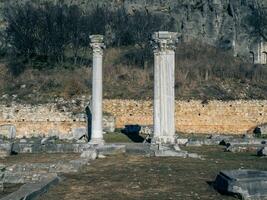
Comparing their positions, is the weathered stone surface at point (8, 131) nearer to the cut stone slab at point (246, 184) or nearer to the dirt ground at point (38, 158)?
the dirt ground at point (38, 158)

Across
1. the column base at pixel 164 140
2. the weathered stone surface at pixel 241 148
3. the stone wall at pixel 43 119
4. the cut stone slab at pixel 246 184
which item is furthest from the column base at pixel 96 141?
the cut stone slab at pixel 246 184

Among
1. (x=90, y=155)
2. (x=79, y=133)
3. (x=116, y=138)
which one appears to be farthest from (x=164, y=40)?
(x=79, y=133)

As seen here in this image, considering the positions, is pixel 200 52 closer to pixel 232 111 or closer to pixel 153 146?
pixel 232 111

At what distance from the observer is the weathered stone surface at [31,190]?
10.3 meters

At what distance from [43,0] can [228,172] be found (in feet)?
182

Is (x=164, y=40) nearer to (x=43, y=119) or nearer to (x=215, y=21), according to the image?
(x=43, y=119)

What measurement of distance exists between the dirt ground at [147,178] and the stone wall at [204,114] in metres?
18.0

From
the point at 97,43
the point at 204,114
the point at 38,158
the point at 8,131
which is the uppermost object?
the point at 97,43

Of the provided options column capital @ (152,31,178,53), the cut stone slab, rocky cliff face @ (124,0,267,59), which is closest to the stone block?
column capital @ (152,31,178,53)

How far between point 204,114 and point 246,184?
28.6 m

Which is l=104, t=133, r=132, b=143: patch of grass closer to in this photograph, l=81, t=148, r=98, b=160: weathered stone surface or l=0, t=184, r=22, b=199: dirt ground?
l=81, t=148, r=98, b=160: weathered stone surface

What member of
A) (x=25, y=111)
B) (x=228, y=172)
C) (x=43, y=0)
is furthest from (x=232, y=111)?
(x=43, y=0)

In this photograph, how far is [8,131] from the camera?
34969mm

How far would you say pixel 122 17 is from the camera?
5675 cm
